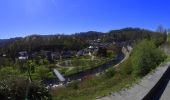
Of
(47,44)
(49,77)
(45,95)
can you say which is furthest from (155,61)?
(47,44)

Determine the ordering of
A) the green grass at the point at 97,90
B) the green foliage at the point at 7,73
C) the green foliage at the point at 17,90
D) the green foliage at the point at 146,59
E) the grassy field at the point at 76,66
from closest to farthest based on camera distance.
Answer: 1. the green foliage at the point at 17,90
2. the green grass at the point at 97,90
3. the green foliage at the point at 7,73
4. the green foliage at the point at 146,59
5. the grassy field at the point at 76,66

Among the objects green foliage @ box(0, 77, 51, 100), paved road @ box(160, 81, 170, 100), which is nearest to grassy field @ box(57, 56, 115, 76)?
paved road @ box(160, 81, 170, 100)

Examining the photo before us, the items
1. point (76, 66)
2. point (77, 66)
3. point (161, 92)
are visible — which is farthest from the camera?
point (76, 66)

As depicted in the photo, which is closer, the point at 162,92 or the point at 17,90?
the point at 17,90

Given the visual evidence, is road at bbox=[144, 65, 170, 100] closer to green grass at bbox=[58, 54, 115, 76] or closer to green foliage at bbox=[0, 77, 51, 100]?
green foliage at bbox=[0, 77, 51, 100]

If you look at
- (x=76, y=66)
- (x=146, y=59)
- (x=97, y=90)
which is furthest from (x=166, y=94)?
(x=76, y=66)

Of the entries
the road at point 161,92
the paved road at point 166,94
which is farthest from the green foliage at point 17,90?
the paved road at point 166,94

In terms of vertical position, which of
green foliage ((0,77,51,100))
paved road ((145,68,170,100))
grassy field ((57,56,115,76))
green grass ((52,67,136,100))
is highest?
green foliage ((0,77,51,100))

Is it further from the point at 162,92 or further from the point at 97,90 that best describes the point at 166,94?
the point at 97,90

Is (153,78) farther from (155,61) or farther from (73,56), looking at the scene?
(73,56)

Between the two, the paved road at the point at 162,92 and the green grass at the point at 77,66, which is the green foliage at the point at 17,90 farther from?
the green grass at the point at 77,66

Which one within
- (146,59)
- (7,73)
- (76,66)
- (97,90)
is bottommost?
(76,66)
